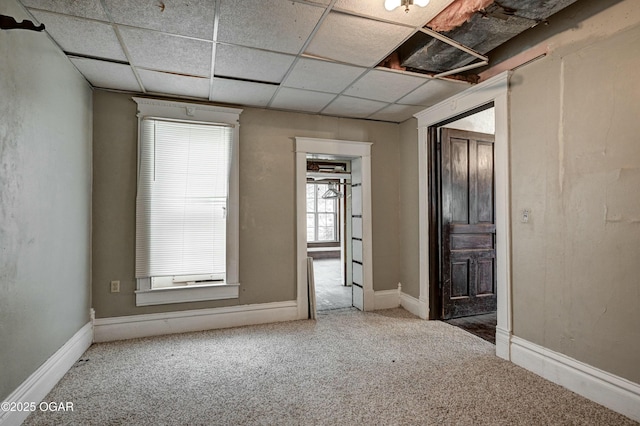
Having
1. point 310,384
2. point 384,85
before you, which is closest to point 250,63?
point 384,85

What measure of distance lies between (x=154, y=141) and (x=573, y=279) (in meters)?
3.81

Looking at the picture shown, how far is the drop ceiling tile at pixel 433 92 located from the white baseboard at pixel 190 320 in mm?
2621

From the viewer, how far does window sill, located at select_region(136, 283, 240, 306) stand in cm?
321

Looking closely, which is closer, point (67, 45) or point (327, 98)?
point (67, 45)

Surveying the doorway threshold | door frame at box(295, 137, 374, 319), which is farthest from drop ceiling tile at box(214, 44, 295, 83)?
the doorway threshold

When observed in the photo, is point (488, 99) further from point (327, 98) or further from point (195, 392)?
point (195, 392)

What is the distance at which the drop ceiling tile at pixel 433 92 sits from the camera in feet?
9.80

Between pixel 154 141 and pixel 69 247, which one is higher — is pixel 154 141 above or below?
above

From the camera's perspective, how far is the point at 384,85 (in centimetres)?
300

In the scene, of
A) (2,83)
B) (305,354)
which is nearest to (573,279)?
(305,354)

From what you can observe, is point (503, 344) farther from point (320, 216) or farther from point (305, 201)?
point (320, 216)

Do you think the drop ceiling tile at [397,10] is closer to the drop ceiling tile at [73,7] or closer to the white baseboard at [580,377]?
the drop ceiling tile at [73,7]

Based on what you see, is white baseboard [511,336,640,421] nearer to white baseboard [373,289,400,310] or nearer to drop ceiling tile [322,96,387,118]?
white baseboard [373,289,400,310]

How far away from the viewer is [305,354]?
2.77m
